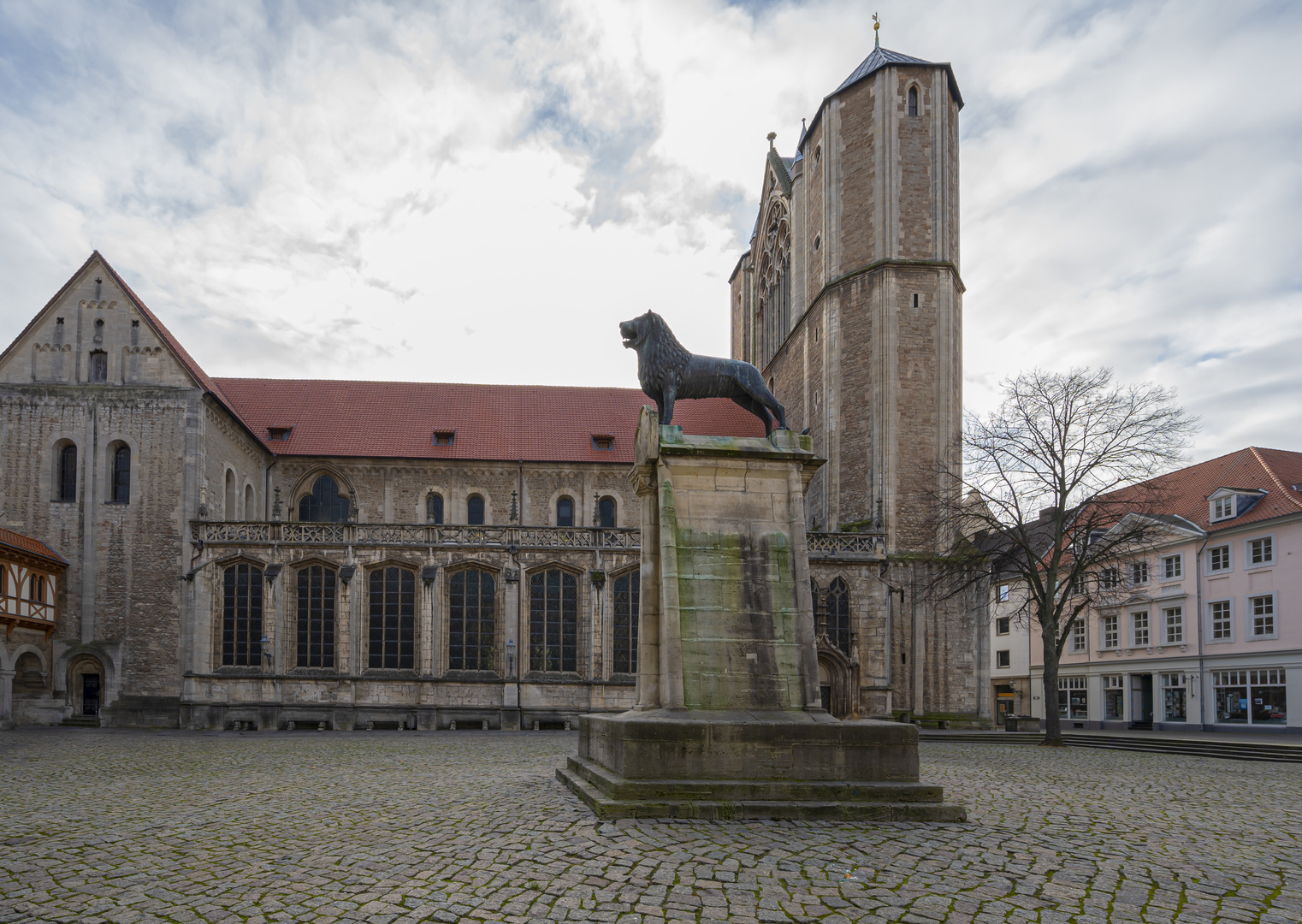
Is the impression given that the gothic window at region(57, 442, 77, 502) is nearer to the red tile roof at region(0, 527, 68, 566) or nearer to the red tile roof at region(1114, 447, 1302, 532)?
the red tile roof at region(0, 527, 68, 566)

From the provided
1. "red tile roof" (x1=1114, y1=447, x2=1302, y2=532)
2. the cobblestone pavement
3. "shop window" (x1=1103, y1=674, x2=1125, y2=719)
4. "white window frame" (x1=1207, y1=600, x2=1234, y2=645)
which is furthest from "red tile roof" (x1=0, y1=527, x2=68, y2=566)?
"shop window" (x1=1103, y1=674, x2=1125, y2=719)

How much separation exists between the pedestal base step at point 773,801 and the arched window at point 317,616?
23807 millimetres

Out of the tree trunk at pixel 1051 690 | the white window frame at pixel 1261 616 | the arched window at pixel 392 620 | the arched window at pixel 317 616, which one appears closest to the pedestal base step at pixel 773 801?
the tree trunk at pixel 1051 690

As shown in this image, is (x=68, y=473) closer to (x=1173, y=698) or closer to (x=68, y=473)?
(x=68, y=473)

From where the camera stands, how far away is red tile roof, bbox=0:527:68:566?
87.4ft

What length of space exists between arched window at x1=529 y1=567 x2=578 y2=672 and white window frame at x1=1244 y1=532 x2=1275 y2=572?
25271 millimetres

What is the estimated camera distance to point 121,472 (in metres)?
30.8

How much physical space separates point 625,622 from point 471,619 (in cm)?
534

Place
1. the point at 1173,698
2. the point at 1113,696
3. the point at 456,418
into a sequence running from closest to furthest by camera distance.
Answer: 1. the point at 1173,698
2. the point at 456,418
3. the point at 1113,696

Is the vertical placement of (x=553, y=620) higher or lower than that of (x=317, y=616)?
lower

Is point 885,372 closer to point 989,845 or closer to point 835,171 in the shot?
point 835,171

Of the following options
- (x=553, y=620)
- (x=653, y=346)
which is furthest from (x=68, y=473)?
(x=653, y=346)

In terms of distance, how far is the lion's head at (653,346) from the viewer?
10.5 metres

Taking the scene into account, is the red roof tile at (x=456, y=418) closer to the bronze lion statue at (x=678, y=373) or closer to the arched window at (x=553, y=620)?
the arched window at (x=553, y=620)
